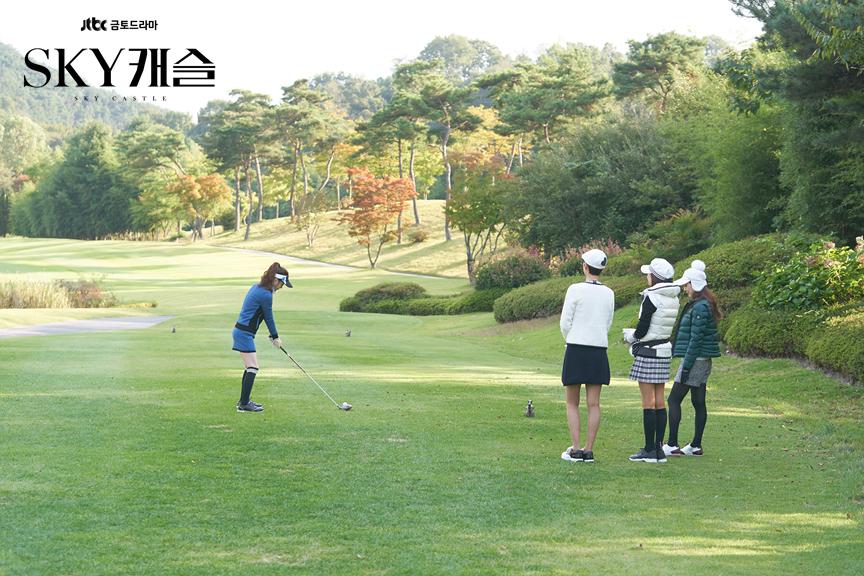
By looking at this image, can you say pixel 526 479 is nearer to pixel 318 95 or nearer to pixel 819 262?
pixel 819 262

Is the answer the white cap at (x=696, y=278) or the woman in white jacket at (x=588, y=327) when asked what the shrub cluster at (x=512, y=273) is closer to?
the white cap at (x=696, y=278)

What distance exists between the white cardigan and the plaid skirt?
1.82ft

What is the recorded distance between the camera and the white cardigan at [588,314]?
956cm

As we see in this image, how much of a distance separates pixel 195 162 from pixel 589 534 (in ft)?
337

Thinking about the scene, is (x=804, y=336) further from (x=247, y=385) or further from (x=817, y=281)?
(x=247, y=385)

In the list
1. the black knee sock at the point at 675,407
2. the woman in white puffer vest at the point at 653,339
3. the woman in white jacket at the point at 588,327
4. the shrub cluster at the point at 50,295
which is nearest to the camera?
the woman in white jacket at the point at 588,327

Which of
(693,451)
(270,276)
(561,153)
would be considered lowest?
(693,451)

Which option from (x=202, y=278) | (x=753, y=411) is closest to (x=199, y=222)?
(x=202, y=278)

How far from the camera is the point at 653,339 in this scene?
32.8 ft

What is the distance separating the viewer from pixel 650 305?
988cm

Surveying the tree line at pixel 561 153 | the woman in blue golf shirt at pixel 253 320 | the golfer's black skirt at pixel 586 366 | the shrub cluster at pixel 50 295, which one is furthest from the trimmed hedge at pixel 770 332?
the shrub cluster at pixel 50 295

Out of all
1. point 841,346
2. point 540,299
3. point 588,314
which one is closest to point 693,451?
point 588,314

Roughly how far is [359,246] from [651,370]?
71.7 m

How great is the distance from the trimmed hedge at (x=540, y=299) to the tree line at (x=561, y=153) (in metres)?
3.58
